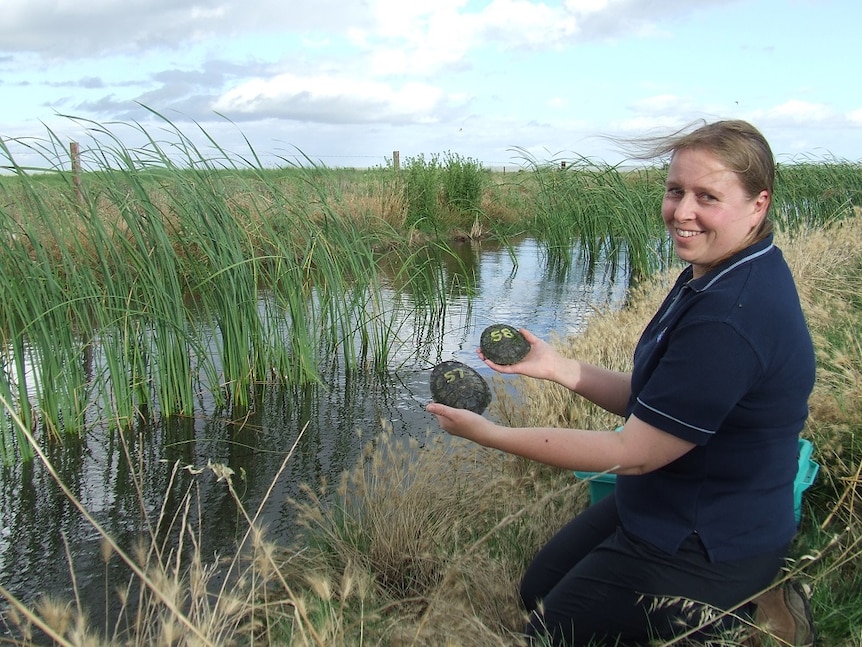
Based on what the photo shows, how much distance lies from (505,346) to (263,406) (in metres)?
3.44

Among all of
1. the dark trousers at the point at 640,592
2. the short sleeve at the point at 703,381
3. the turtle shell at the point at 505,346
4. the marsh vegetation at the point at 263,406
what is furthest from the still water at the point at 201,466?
the short sleeve at the point at 703,381

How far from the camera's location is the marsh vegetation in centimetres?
219


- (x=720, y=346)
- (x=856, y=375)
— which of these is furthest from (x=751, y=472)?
(x=856, y=375)

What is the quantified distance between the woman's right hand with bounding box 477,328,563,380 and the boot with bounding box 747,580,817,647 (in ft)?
2.76

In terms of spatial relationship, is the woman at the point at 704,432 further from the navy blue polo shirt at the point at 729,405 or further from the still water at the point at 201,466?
the still water at the point at 201,466

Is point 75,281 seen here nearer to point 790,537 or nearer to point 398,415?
point 398,415

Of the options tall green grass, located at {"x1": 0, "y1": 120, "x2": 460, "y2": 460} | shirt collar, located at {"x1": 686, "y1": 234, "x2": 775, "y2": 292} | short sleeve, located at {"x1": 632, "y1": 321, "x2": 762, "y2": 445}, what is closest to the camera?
short sleeve, located at {"x1": 632, "y1": 321, "x2": 762, "y2": 445}

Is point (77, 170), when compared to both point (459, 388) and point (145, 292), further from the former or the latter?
point (459, 388)

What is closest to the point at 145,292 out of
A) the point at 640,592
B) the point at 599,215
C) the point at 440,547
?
the point at 440,547

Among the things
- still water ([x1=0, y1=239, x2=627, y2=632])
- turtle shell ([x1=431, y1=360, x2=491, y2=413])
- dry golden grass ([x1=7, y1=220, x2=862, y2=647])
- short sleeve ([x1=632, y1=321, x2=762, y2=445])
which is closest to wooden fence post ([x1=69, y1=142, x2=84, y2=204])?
still water ([x1=0, y1=239, x2=627, y2=632])

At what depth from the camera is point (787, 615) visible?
197 cm

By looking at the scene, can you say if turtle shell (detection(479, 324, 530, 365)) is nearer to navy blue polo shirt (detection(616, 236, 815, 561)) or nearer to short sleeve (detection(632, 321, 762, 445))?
navy blue polo shirt (detection(616, 236, 815, 561))

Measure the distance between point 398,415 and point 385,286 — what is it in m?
4.74

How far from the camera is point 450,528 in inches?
123
